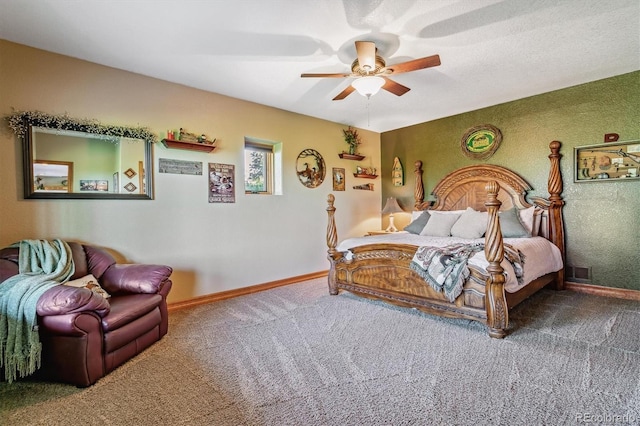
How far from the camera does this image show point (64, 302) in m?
1.83

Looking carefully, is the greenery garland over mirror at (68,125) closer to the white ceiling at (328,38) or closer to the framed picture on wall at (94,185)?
the framed picture on wall at (94,185)

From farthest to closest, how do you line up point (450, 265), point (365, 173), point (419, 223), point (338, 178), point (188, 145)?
point (365, 173), point (338, 178), point (419, 223), point (188, 145), point (450, 265)

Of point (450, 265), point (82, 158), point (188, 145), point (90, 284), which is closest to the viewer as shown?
point (90, 284)

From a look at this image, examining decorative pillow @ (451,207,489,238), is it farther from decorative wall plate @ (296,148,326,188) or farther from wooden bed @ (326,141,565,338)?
decorative wall plate @ (296,148,326,188)

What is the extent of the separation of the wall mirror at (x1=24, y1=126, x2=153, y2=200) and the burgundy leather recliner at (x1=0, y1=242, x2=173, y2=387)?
64cm

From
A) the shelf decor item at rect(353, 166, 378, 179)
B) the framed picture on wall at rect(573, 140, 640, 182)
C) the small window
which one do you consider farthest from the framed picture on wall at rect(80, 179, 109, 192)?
the framed picture on wall at rect(573, 140, 640, 182)

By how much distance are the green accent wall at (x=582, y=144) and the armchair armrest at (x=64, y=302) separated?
5022 mm

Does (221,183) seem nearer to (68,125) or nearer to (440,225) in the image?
(68,125)

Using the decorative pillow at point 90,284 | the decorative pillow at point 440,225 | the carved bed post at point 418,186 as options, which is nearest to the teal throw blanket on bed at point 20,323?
the decorative pillow at point 90,284

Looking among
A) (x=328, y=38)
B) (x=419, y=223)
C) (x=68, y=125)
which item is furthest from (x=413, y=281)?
(x=68, y=125)

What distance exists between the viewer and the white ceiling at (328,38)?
2182mm

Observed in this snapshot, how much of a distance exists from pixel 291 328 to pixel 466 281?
66.1 inches

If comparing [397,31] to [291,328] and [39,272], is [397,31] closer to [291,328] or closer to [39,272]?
[291,328]

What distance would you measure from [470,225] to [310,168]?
2500 mm
